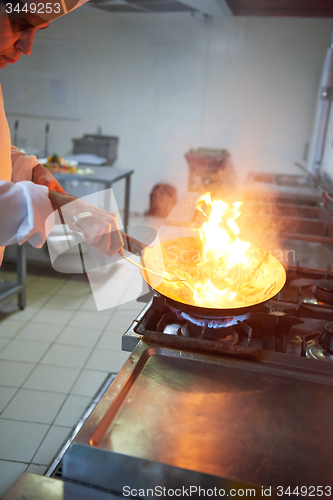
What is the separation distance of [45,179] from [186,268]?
1.79 feet

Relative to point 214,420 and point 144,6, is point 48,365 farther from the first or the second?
point 144,6

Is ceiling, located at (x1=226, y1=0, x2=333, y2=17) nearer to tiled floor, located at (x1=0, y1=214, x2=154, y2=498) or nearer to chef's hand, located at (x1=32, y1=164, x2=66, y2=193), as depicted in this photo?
chef's hand, located at (x1=32, y1=164, x2=66, y2=193)

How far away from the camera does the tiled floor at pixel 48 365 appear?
5.70 ft

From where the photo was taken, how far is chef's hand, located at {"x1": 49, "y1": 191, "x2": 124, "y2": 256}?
2.81 ft

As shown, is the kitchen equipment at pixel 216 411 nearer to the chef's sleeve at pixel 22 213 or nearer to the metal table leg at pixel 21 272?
the chef's sleeve at pixel 22 213

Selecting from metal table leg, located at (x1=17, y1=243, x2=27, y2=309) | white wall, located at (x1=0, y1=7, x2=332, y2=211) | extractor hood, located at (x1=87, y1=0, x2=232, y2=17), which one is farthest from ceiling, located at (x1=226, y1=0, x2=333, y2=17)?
white wall, located at (x1=0, y1=7, x2=332, y2=211)

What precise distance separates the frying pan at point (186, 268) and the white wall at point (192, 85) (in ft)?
14.9

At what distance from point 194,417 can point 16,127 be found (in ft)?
19.4

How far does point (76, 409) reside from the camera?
1953 mm

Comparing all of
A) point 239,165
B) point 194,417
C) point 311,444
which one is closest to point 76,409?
point 194,417

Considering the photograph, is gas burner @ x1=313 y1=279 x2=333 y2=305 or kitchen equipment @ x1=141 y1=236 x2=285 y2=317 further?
gas burner @ x1=313 y1=279 x2=333 y2=305

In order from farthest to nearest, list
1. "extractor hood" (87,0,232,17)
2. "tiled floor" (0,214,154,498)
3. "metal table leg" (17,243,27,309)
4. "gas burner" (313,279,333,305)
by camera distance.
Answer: "extractor hood" (87,0,232,17) → "metal table leg" (17,243,27,309) → "tiled floor" (0,214,154,498) → "gas burner" (313,279,333,305)

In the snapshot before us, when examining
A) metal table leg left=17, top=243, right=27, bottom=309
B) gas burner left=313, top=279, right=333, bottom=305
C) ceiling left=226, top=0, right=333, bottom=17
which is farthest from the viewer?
metal table leg left=17, top=243, right=27, bottom=309

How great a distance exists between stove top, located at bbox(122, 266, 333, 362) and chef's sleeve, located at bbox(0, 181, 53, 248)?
399 millimetres
